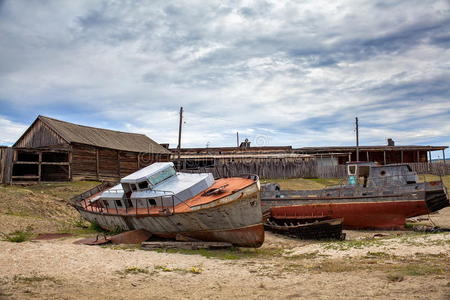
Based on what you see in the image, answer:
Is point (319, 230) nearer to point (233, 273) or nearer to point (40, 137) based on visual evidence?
point (233, 273)

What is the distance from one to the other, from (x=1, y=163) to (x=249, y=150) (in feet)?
89.1

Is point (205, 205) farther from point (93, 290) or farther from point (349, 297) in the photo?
point (349, 297)

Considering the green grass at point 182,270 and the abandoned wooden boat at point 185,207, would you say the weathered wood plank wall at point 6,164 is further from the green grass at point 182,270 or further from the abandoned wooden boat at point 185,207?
the green grass at point 182,270

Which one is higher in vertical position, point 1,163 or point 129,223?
point 1,163

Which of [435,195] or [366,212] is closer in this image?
[435,195]

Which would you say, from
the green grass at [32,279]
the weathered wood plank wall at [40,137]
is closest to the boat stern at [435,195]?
the green grass at [32,279]

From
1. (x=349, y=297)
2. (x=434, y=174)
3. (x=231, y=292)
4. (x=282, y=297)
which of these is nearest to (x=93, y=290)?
(x=231, y=292)

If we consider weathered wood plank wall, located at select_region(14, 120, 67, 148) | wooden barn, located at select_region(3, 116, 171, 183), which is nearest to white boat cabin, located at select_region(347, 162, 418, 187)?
wooden barn, located at select_region(3, 116, 171, 183)

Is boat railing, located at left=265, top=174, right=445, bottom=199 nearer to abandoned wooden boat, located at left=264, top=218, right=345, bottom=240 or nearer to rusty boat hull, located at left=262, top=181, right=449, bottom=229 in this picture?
rusty boat hull, located at left=262, top=181, right=449, bottom=229

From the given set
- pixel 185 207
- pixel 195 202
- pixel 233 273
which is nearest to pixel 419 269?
pixel 233 273

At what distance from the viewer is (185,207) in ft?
44.2

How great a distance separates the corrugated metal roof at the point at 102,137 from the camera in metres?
30.9

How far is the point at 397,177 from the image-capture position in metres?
20.3

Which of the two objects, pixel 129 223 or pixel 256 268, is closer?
pixel 256 268
